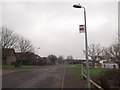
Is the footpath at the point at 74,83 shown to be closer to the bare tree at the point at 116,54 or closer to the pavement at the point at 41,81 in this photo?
the pavement at the point at 41,81

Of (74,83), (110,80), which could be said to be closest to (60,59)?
(74,83)

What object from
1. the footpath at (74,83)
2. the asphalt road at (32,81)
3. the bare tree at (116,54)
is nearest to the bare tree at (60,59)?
the bare tree at (116,54)

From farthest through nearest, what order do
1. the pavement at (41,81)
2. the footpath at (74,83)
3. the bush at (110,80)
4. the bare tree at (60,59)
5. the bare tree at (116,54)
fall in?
the bare tree at (60,59) → the bare tree at (116,54) → the pavement at (41,81) → the footpath at (74,83) → the bush at (110,80)

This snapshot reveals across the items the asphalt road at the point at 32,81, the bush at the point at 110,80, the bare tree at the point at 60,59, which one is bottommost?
the bare tree at the point at 60,59

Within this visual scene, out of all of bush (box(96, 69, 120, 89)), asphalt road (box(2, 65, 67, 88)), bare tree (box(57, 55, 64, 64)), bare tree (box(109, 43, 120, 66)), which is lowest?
bare tree (box(57, 55, 64, 64))

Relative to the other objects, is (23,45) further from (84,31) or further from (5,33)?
(84,31)

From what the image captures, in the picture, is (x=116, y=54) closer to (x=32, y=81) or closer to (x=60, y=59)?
(x=32, y=81)

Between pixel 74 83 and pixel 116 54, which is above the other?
pixel 116 54

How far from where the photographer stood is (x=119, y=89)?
945 cm

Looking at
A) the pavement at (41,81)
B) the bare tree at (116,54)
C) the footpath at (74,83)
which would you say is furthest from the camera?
the bare tree at (116,54)

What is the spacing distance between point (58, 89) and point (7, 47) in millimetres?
37665

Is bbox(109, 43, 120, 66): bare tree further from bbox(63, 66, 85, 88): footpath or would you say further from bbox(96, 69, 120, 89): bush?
bbox(96, 69, 120, 89): bush

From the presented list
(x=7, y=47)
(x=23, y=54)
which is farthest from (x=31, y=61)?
(x=7, y=47)

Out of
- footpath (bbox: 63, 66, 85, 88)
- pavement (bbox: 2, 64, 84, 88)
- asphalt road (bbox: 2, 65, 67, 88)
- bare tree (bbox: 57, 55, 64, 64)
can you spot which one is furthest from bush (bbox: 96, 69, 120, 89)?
bare tree (bbox: 57, 55, 64, 64)
